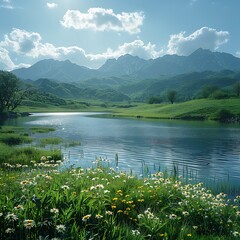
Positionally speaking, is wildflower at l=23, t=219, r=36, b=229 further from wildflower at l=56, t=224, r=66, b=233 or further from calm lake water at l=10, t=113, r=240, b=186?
calm lake water at l=10, t=113, r=240, b=186

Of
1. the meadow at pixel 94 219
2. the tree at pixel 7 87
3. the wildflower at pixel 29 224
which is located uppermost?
the tree at pixel 7 87

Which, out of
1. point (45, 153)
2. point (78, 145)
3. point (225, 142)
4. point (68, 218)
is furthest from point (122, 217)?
point (225, 142)

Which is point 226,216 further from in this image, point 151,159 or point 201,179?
point 151,159

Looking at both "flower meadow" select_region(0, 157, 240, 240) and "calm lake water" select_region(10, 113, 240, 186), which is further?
"calm lake water" select_region(10, 113, 240, 186)

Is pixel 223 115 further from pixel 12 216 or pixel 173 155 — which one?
pixel 12 216

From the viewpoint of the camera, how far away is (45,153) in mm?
38562

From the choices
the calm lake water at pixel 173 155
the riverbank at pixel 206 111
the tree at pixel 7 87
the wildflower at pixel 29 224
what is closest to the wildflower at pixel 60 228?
the wildflower at pixel 29 224

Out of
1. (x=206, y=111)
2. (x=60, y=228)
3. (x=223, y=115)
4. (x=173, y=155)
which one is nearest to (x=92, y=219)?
(x=60, y=228)

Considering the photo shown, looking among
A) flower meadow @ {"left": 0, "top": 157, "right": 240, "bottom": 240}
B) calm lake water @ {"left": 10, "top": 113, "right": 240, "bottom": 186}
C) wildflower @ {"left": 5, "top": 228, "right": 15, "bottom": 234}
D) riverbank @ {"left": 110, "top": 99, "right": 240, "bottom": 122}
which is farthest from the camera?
riverbank @ {"left": 110, "top": 99, "right": 240, "bottom": 122}

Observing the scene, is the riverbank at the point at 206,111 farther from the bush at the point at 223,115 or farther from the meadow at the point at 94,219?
the meadow at the point at 94,219

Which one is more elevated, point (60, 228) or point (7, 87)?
point (7, 87)

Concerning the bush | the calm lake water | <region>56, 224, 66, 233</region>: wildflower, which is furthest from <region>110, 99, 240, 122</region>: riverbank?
<region>56, 224, 66, 233</region>: wildflower

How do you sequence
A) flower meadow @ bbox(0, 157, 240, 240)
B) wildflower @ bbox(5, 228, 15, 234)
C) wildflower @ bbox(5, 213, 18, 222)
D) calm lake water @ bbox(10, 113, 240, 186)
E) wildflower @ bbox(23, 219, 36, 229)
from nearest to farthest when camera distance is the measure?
wildflower @ bbox(23, 219, 36, 229)
wildflower @ bbox(5, 228, 15, 234)
wildflower @ bbox(5, 213, 18, 222)
flower meadow @ bbox(0, 157, 240, 240)
calm lake water @ bbox(10, 113, 240, 186)

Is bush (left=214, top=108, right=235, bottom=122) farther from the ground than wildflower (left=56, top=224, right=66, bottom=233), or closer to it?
farther from the ground
